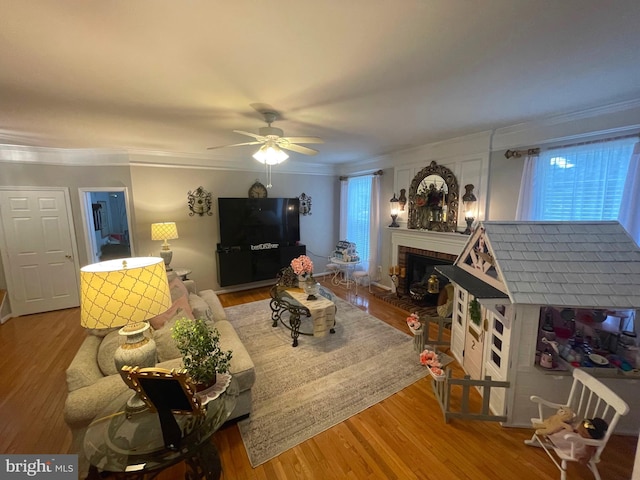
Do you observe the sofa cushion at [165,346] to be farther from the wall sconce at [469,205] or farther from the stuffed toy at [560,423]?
the wall sconce at [469,205]

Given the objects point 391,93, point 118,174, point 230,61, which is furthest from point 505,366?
point 118,174

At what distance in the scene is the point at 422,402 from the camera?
2193mm

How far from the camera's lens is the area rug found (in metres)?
1.93

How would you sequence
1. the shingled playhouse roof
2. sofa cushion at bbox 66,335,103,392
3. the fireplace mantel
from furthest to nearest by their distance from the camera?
1. the fireplace mantel
2. the shingled playhouse roof
3. sofa cushion at bbox 66,335,103,392

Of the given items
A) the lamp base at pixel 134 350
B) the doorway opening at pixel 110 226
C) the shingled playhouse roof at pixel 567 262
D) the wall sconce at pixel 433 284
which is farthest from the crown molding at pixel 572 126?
the doorway opening at pixel 110 226

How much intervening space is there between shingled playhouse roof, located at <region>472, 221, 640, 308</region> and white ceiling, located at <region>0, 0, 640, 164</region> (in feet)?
3.65

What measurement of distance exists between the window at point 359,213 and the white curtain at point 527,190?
2.61 meters

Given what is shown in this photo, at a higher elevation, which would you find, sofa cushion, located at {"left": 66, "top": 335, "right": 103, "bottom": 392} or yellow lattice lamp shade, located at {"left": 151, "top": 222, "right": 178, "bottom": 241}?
yellow lattice lamp shade, located at {"left": 151, "top": 222, "right": 178, "bottom": 241}

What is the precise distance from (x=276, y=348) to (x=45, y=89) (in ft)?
10.1

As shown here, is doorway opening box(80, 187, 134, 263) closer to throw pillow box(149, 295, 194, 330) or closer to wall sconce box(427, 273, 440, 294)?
throw pillow box(149, 295, 194, 330)

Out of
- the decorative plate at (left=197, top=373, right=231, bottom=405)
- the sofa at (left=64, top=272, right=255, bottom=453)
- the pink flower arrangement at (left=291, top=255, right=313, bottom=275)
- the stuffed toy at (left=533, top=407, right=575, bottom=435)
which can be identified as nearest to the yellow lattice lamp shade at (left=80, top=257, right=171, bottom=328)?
the decorative plate at (left=197, top=373, right=231, bottom=405)

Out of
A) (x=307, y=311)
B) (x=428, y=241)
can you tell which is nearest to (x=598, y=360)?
(x=428, y=241)

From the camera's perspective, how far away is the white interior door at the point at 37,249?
12.2 ft

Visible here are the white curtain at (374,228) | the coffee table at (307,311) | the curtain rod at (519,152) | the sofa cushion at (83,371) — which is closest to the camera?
the sofa cushion at (83,371)
